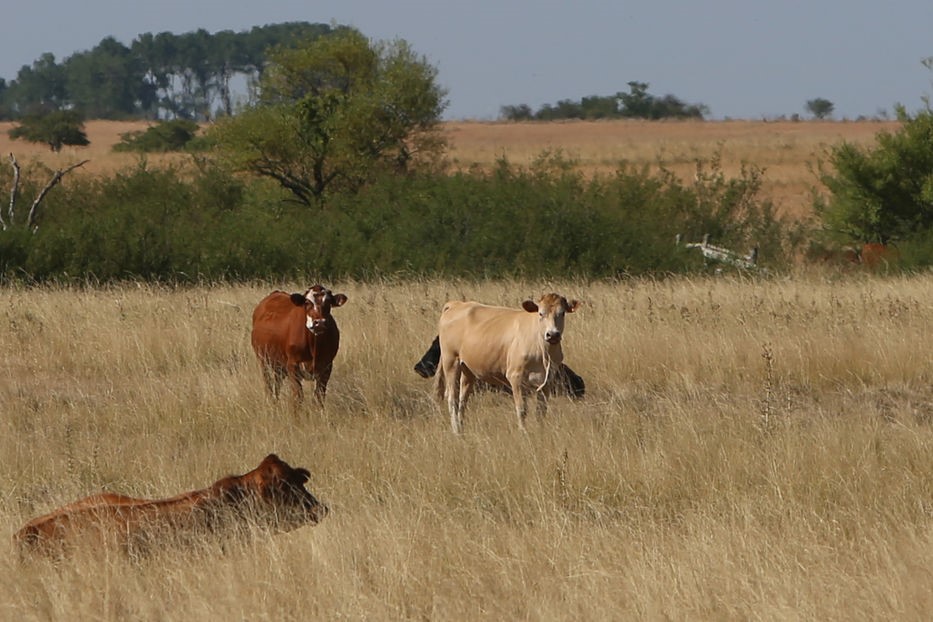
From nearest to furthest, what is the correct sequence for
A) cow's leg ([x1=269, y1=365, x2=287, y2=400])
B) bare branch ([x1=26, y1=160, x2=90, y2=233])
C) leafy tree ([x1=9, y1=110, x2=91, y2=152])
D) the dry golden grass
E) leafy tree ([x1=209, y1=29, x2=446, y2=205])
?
cow's leg ([x1=269, y1=365, x2=287, y2=400]) → bare branch ([x1=26, y1=160, x2=90, y2=233]) → leafy tree ([x1=209, y1=29, x2=446, y2=205]) → the dry golden grass → leafy tree ([x1=9, y1=110, x2=91, y2=152])

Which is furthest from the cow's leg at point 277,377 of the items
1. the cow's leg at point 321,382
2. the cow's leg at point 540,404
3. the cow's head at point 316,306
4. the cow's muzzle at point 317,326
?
the cow's leg at point 540,404

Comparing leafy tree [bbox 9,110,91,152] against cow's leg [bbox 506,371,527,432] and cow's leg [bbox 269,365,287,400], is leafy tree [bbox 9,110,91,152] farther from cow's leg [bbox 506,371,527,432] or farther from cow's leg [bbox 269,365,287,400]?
cow's leg [bbox 506,371,527,432]

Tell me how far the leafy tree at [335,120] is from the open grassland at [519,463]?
17.9 m

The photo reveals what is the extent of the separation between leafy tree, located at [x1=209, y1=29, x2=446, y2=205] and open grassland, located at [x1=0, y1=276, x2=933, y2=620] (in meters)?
17.9

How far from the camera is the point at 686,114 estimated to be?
110m

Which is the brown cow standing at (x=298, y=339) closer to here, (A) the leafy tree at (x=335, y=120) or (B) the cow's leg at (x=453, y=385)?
(B) the cow's leg at (x=453, y=385)

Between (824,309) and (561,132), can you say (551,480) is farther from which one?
(561,132)

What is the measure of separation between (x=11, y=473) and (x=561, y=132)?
81263 mm

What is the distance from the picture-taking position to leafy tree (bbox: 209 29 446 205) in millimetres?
33594

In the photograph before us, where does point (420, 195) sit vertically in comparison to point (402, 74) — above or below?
below

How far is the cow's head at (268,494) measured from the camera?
6430 millimetres

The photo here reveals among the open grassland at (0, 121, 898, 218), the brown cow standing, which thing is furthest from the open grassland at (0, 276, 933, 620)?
the open grassland at (0, 121, 898, 218)

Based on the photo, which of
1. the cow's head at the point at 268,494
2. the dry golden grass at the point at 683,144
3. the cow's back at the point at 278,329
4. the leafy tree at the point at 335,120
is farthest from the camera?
the dry golden grass at the point at 683,144

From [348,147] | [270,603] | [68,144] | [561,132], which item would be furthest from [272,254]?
[561,132]
